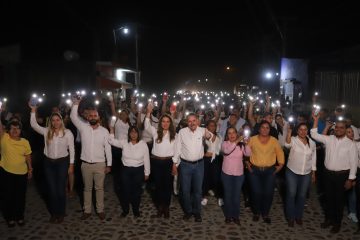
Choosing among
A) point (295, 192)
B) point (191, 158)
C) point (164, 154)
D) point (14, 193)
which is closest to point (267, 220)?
point (295, 192)

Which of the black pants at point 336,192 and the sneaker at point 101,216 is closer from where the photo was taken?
the black pants at point 336,192

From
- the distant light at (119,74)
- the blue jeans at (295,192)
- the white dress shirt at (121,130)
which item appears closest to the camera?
the blue jeans at (295,192)

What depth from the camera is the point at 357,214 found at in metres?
6.13

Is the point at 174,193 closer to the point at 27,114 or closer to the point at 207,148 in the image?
the point at 207,148

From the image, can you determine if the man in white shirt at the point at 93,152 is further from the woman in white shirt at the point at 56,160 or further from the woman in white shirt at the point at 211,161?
the woman in white shirt at the point at 211,161

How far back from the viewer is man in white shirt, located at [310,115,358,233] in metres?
5.85

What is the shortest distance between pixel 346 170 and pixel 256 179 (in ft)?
4.99

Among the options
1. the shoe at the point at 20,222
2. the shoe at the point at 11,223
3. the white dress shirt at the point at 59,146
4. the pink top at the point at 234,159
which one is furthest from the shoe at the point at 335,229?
the shoe at the point at 11,223

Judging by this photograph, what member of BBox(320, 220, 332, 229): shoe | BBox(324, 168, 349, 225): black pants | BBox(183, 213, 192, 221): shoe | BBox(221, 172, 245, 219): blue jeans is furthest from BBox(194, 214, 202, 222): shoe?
BBox(324, 168, 349, 225): black pants

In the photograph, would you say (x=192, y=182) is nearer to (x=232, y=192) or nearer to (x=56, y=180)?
(x=232, y=192)

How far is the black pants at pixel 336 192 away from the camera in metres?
5.89

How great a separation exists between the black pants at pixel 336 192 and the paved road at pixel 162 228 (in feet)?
1.07

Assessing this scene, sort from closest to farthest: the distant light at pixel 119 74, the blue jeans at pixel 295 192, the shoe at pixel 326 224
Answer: the blue jeans at pixel 295 192
the shoe at pixel 326 224
the distant light at pixel 119 74

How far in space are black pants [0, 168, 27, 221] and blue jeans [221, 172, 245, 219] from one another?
11.9 ft
